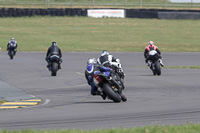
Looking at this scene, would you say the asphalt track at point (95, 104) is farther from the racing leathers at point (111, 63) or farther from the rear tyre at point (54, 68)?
the racing leathers at point (111, 63)

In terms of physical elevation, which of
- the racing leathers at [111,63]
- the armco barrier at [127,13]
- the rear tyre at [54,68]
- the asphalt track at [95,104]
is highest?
the armco barrier at [127,13]

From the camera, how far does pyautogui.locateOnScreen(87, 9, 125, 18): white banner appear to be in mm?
61397

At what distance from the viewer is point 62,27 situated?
196ft

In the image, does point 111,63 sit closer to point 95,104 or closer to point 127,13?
point 95,104

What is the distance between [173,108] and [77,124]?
328 centimetres

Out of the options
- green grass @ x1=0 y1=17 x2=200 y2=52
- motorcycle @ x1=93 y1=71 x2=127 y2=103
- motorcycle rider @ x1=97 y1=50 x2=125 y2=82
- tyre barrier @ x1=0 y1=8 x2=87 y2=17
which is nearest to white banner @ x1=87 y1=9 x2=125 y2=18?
green grass @ x1=0 y1=17 x2=200 y2=52

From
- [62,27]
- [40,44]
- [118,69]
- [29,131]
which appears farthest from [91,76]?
[62,27]

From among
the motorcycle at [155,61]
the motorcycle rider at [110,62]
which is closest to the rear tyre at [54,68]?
the motorcycle at [155,61]

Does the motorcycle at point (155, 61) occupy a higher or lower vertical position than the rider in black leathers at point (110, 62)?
lower

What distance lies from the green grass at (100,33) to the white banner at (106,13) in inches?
20.0

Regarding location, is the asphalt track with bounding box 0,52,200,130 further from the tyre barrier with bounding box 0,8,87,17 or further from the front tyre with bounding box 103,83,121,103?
the tyre barrier with bounding box 0,8,87,17

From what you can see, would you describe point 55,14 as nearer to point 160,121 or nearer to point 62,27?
point 62,27

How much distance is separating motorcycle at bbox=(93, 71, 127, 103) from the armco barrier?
44.6 m

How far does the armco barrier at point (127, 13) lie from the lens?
58319mm
